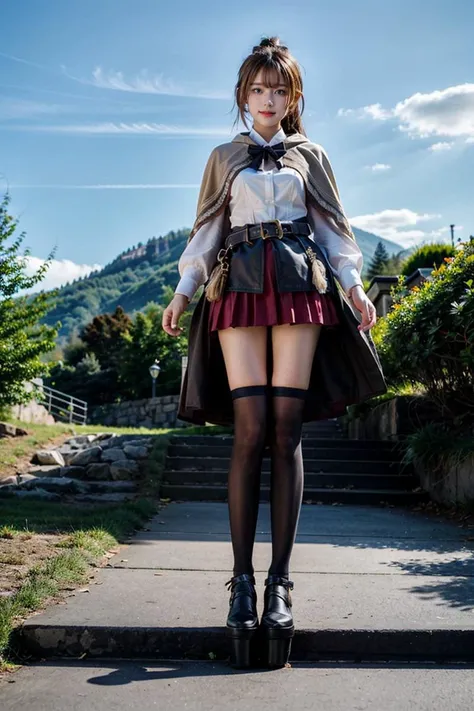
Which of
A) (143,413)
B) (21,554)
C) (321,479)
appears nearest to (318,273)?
(21,554)

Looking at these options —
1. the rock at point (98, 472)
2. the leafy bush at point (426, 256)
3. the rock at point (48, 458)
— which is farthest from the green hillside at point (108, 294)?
the rock at point (98, 472)

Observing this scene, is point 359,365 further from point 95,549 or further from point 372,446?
point 372,446

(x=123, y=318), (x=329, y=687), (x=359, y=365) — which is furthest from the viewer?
(x=123, y=318)

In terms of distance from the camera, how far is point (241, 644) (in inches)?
75.6

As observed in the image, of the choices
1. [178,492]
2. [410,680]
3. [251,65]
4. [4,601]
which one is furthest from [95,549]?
[178,492]

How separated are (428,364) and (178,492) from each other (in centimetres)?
260

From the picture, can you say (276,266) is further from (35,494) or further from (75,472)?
(75,472)

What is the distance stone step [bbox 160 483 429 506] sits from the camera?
6.62 m

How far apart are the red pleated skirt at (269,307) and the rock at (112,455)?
20.2 ft

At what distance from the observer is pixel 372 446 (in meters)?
8.52

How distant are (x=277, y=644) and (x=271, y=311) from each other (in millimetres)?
952

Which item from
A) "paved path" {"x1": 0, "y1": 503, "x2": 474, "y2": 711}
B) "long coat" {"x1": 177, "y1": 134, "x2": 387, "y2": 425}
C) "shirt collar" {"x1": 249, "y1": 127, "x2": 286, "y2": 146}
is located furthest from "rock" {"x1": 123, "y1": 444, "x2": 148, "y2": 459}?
"shirt collar" {"x1": 249, "y1": 127, "x2": 286, "y2": 146}

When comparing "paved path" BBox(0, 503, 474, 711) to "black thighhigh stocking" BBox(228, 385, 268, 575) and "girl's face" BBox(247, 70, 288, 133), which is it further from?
"girl's face" BBox(247, 70, 288, 133)

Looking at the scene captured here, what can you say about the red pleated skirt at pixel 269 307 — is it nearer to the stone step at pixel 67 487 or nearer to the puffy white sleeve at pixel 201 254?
the puffy white sleeve at pixel 201 254
